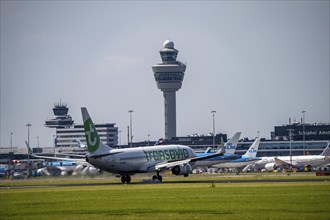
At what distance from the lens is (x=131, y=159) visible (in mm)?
105688

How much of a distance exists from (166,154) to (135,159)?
6.16 m

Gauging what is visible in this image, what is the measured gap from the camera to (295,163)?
177 m

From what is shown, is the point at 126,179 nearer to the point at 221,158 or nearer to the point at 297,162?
the point at 221,158

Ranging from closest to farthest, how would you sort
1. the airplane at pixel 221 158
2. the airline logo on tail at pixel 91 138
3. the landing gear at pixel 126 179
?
the airline logo on tail at pixel 91 138 → the landing gear at pixel 126 179 → the airplane at pixel 221 158

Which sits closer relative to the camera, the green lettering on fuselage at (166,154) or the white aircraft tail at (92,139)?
the white aircraft tail at (92,139)

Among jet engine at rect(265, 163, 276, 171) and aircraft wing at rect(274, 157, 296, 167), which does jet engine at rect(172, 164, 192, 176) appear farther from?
jet engine at rect(265, 163, 276, 171)

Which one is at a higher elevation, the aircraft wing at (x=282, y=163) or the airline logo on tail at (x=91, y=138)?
the airline logo on tail at (x=91, y=138)

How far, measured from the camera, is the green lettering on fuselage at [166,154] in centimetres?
10801

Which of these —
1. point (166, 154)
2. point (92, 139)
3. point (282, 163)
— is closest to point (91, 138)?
point (92, 139)

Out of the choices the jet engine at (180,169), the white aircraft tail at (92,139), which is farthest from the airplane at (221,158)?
the white aircraft tail at (92,139)

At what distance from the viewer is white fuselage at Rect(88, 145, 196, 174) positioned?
102188 mm

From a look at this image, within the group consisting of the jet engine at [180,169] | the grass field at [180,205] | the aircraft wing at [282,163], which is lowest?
the aircraft wing at [282,163]

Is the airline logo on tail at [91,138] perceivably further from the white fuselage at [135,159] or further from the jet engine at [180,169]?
the jet engine at [180,169]

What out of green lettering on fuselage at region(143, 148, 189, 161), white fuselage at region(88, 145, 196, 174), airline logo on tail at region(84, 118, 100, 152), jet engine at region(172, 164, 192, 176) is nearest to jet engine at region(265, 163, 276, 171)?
green lettering on fuselage at region(143, 148, 189, 161)
